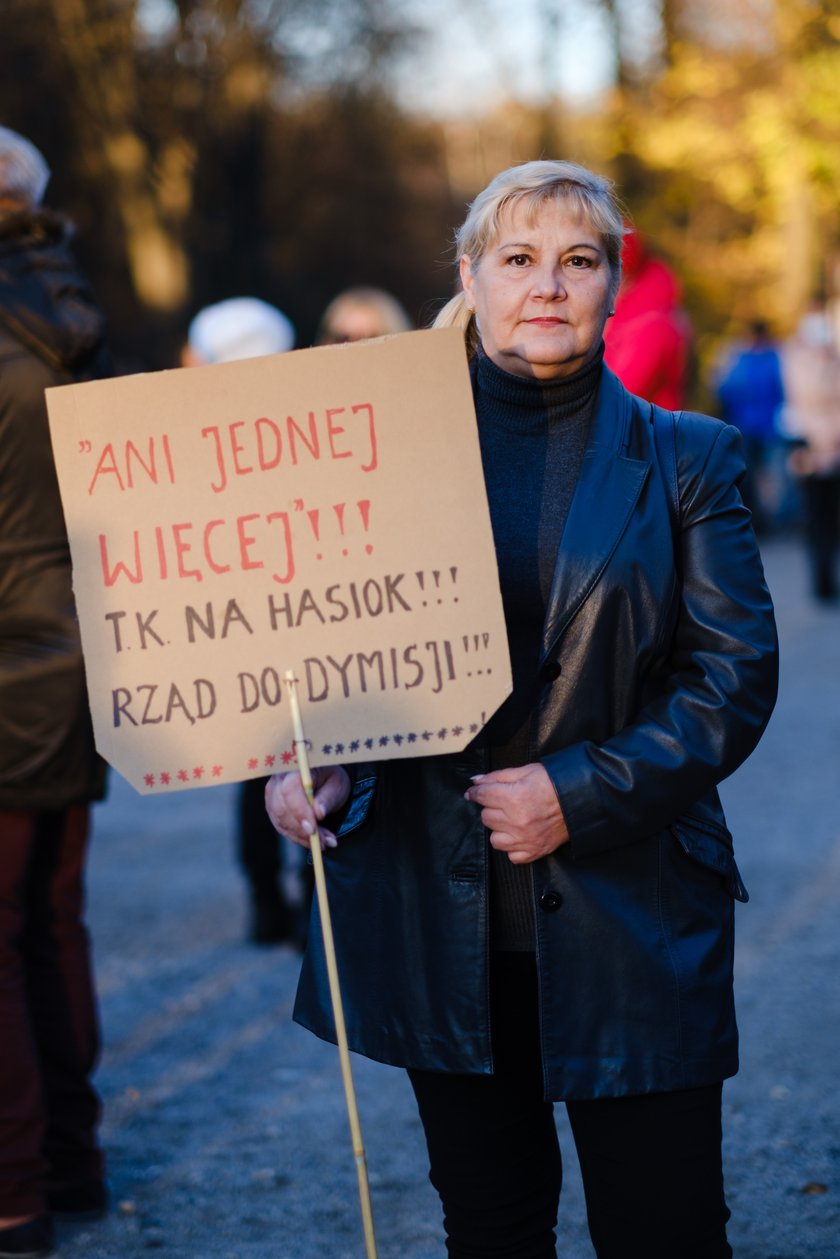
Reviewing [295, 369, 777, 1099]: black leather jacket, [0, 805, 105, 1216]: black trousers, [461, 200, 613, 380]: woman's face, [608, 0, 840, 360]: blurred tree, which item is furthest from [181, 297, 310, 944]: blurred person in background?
[608, 0, 840, 360]: blurred tree

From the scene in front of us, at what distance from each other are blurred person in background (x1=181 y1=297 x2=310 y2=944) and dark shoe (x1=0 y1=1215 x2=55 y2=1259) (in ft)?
5.98

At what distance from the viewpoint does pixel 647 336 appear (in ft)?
17.6

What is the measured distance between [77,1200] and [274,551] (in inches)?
79.8

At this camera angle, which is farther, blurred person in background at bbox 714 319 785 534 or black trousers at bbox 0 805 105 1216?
blurred person in background at bbox 714 319 785 534

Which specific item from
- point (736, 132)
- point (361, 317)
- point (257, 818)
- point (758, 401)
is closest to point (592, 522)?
point (257, 818)

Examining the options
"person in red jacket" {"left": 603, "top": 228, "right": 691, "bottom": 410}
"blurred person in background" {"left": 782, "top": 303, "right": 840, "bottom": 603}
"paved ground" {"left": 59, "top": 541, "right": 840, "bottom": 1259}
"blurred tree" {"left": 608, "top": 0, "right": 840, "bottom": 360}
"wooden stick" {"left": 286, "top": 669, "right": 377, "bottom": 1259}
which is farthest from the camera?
"blurred tree" {"left": 608, "top": 0, "right": 840, "bottom": 360}

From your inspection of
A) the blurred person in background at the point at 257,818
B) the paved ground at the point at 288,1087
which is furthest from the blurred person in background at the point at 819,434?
the blurred person in background at the point at 257,818

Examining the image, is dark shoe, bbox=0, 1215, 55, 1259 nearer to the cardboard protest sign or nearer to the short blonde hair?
the cardboard protest sign

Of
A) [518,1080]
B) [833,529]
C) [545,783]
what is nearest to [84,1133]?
[518,1080]

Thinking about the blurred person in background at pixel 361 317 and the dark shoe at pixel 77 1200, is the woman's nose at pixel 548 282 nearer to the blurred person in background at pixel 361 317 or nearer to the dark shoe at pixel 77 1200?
the dark shoe at pixel 77 1200

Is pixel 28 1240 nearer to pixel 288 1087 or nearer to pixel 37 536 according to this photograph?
pixel 288 1087

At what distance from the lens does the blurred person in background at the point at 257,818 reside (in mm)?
5688

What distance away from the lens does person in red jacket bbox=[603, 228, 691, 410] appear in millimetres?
5367

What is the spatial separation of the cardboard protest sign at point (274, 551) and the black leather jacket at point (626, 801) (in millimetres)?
168
